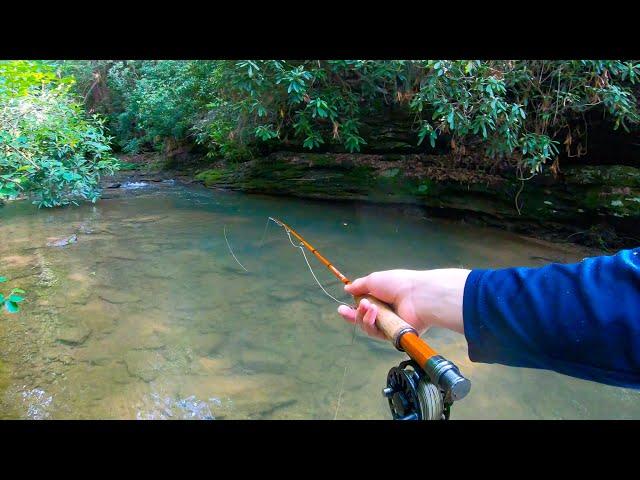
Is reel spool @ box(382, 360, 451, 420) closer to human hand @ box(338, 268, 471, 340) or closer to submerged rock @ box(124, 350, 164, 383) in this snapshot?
human hand @ box(338, 268, 471, 340)

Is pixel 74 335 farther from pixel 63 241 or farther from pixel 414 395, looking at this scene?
pixel 414 395

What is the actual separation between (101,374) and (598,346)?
3.71 meters

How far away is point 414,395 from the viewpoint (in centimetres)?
109

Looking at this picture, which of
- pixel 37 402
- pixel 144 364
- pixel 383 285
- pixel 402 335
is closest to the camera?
pixel 402 335

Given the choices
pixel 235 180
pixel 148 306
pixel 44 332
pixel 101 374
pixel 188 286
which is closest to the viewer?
pixel 101 374

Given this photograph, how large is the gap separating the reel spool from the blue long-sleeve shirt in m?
0.14

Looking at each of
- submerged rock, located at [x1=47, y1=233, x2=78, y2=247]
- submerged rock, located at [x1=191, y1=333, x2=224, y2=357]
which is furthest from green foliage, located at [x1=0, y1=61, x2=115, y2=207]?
submerged rock, located at [x1=191, y1=333, x2=224, y2=357]

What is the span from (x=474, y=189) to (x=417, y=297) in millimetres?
7120

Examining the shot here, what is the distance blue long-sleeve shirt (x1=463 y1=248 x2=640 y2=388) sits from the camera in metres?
0.86

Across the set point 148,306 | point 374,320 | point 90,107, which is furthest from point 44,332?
point 90,107

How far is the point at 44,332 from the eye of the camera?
4141 mm

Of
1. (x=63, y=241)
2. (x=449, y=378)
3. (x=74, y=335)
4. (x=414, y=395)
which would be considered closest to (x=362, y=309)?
(x=414, y=395)
